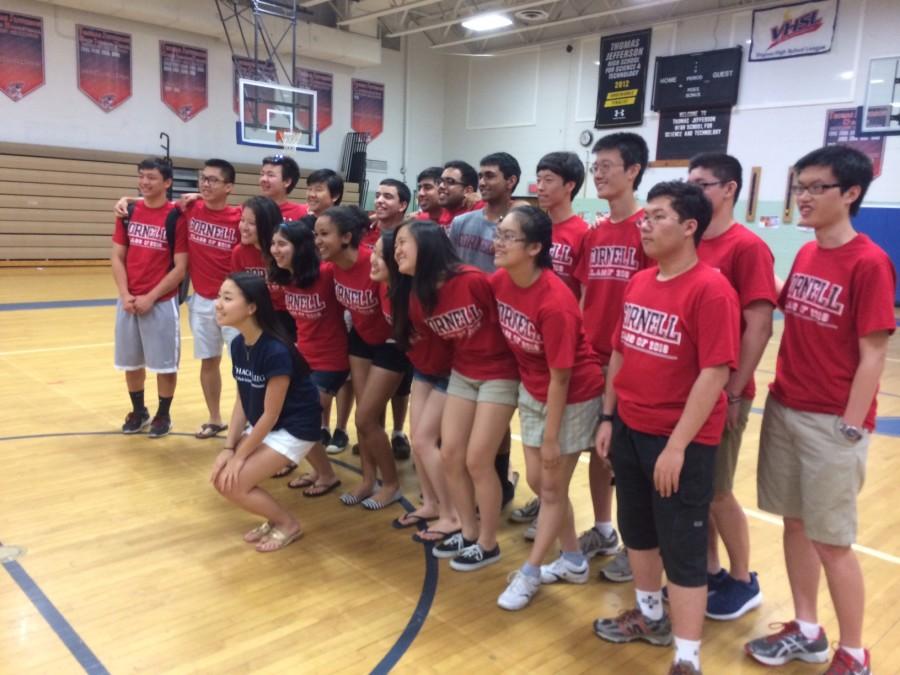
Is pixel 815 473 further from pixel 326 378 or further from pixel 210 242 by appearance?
pixel 210 242

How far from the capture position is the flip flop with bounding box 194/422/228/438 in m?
4.63

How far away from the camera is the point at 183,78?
14.0 metres

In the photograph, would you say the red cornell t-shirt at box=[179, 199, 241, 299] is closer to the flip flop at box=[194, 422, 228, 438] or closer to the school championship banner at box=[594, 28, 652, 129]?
the flip flop at box=[194, 422, 228, 438]

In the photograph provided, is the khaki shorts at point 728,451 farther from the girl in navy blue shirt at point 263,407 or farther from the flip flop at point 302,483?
the flip flop at point 302,483

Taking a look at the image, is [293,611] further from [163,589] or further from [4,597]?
[4,597]

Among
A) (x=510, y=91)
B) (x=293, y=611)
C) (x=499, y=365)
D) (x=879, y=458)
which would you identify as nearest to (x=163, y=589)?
(x=293, y=611)

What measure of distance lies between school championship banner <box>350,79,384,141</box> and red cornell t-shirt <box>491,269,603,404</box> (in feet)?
49.0

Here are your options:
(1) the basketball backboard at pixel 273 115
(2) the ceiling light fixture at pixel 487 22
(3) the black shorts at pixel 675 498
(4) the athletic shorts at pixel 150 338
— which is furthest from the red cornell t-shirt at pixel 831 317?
(2) the ceiling light fixture at pixel 487 22

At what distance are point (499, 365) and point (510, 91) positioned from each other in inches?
613

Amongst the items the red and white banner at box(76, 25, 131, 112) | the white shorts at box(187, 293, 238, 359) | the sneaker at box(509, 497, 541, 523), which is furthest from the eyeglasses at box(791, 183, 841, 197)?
the red and white banner at box(76, 25, 131, 112)

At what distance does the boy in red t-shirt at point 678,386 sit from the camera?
2.07 m

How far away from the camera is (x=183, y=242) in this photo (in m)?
4.48

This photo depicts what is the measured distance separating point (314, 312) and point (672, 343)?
2079 mm

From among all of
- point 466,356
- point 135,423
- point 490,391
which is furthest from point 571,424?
point 135,423
